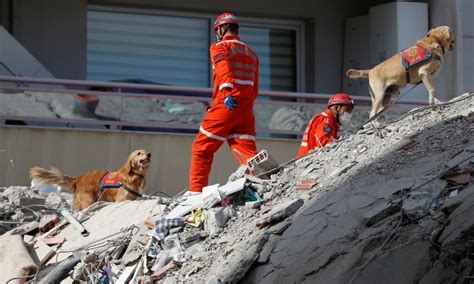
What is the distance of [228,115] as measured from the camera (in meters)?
11.1

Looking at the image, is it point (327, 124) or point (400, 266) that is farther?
point (327, 124)

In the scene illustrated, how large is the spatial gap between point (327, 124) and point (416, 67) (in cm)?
110

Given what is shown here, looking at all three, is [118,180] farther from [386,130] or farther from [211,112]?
[386,130]

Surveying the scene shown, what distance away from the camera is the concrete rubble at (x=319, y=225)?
775cm

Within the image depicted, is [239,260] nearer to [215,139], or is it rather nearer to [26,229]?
[215,139]

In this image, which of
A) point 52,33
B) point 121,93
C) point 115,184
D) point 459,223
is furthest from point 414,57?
point 52,33

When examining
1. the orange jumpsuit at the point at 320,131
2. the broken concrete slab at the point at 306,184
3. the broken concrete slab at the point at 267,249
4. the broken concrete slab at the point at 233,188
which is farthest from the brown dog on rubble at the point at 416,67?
the broken concrete slab at the point at 267,249

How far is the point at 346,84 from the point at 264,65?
63.7 inches

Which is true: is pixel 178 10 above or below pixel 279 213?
above

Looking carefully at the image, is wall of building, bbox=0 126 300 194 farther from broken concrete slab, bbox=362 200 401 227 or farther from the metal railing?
broken concrete slab, bbox=362 200 401 227

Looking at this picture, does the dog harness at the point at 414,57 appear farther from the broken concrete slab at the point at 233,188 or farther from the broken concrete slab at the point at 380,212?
the broken concrete slab at the point at 380,212

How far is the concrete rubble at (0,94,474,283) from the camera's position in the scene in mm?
7746

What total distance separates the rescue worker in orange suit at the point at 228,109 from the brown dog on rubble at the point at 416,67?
1.74m

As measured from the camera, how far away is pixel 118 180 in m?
13.9
